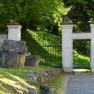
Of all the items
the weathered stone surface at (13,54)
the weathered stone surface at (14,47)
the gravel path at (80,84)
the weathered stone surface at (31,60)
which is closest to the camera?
the gravel path at (80,84)

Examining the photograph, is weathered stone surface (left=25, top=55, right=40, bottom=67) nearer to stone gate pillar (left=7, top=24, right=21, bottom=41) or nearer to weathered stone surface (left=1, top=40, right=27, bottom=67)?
weathered stone surface (left=1, top=40, right=27, bottom=67)

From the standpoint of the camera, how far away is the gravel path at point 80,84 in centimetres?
1398

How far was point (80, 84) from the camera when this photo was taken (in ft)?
52.5

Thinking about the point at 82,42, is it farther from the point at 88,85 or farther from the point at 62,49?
the point at 88,85

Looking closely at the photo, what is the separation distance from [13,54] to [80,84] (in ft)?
8.89

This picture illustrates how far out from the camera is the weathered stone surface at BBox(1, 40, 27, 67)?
15.1 metres

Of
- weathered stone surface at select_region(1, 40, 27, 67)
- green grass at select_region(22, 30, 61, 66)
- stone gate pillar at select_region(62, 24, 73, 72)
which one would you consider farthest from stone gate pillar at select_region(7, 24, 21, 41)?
weathered stone surface at select_region(1, 40, 27, 67)

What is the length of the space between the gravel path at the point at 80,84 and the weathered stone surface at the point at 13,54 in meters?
1.91

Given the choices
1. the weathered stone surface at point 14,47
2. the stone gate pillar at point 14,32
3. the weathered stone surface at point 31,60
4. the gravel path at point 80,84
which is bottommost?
the gravel path at point 80,84

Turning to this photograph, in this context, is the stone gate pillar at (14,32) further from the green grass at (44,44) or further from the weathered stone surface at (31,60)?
the weathered stone surface at (31,60)

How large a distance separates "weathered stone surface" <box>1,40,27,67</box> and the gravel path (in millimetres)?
1913

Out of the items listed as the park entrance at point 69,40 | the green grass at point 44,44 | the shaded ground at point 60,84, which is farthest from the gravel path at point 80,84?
the green grass at point 44,44

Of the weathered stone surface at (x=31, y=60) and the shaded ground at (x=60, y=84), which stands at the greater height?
the weathered stone surface at (x=31, y=60)

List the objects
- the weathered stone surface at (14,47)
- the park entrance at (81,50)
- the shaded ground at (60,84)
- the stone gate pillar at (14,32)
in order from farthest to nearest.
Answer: the park entrance at (81,50), the stone gate pillar at (14,32), the weathered stone surface at (14,47), the shaded ground at (60,84)
